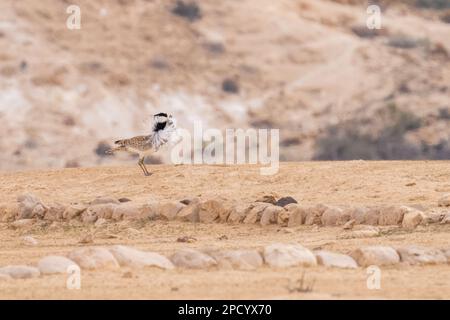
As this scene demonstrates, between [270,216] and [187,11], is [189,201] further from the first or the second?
[187,11]

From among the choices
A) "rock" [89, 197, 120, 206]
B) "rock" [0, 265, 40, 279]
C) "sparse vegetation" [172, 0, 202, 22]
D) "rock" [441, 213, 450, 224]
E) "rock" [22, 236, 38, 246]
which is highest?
"sparse vegetation" [172, 0, 202, 22]

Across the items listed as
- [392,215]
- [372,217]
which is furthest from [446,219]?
[372,217]

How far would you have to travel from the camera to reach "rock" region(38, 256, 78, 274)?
8445 mm

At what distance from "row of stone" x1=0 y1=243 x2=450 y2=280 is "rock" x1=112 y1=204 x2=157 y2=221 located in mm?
4140

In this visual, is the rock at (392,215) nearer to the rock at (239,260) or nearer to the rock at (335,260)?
the rock at (335,260)

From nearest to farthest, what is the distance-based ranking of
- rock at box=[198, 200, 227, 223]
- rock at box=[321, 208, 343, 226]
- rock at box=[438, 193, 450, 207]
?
rock at box=[321, 208, 343, 226] < rock at box=[438, 193, 450, 207] < rock at box=[198, 200, 227, 223]

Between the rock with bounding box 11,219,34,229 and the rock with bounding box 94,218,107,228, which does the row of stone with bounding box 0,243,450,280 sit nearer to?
the rock with bounding box 94,218,107,228

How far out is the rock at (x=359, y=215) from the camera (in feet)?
38.3

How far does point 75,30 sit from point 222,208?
2579 cm

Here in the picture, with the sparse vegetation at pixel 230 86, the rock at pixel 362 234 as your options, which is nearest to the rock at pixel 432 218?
the rock at pixel 362 234

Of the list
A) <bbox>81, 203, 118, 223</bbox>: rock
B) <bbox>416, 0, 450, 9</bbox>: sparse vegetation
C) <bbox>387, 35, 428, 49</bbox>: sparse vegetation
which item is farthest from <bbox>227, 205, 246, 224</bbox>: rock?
<bbox>416, 0, 450, 9</bbox>: sparse vegetation
